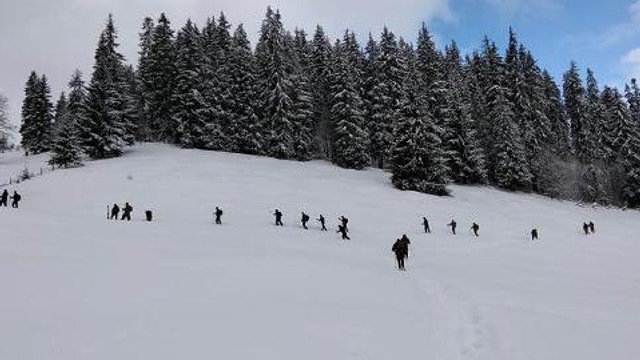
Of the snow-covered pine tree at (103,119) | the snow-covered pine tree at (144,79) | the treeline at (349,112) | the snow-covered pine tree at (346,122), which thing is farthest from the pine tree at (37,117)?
the snow-covered pine tree at (346,122)

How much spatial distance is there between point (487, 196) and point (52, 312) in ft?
171

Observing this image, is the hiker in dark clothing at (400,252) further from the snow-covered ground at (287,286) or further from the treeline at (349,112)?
the treeline at (349,112)

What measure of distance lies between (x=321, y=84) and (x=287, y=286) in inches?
2339

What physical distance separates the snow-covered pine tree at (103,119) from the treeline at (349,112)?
13cm

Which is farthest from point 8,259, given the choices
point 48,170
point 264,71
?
point 264,71

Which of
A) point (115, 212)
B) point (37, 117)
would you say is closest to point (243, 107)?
point (37, 117)

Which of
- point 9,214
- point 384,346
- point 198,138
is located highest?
point 198,138

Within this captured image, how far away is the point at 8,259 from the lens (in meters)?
17.6

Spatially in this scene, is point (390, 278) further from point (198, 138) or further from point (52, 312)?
point (198, 138)

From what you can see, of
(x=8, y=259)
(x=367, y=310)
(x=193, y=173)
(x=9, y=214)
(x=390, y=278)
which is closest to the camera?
(x=367, y=310)

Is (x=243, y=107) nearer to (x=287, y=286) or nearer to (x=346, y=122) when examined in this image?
(x=346, y=122)

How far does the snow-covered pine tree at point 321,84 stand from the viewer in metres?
73.9

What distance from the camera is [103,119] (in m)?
58.4

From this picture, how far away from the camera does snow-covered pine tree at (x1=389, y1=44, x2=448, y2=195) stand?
5619 centimetres
